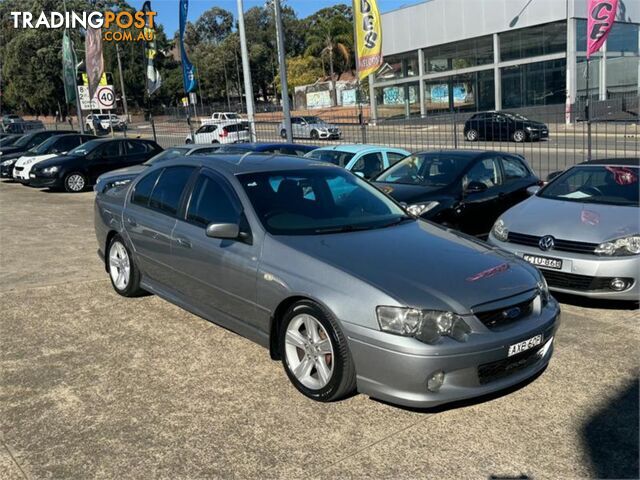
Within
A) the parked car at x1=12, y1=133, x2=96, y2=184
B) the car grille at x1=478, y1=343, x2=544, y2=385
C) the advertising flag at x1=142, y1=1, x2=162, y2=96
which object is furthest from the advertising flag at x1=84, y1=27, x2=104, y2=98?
the car grille at x1=478, y1=343, x2=544, y2=385

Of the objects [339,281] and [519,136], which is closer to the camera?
[339,281]

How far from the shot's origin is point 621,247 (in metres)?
5.74

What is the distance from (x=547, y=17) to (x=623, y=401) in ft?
119

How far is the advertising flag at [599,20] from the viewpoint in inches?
1120

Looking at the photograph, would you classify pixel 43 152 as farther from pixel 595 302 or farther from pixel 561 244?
pixel 595 302

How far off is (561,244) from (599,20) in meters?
27.4

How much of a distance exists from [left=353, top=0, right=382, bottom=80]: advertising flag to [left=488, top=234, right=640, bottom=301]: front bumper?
52.5 ft

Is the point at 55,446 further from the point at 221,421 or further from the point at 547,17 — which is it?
the point at 547,17

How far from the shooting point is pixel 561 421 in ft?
12.3

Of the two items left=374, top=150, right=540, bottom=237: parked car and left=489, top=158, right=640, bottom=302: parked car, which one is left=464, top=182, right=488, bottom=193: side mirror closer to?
left=374, top=150, right=540, bottom=237: parked car

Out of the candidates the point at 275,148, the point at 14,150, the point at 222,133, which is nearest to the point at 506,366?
the point at 275,148

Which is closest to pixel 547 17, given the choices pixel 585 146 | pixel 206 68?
pixel 585 146

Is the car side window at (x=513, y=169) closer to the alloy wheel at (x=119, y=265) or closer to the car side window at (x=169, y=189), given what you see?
the car side window at (x=169, y=189)

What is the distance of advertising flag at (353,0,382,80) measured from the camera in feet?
68.5
